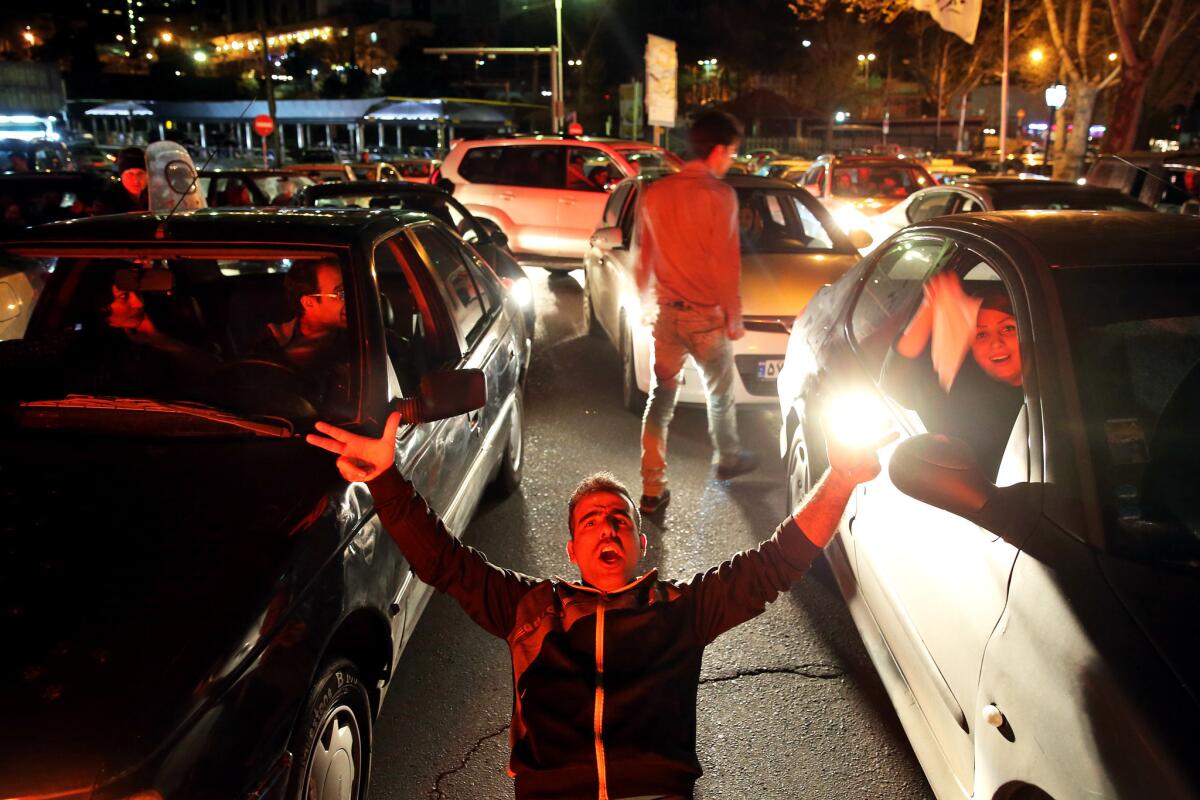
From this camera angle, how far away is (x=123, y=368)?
3121mm

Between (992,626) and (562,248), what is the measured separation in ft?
34.9

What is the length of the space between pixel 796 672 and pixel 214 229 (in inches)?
103

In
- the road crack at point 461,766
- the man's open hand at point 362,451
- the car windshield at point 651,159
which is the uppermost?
the car windshield at point 651,159

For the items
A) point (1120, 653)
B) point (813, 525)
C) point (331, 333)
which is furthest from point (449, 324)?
point (1120, 653)

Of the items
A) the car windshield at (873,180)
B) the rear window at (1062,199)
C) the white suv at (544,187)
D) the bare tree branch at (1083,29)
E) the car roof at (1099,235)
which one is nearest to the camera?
the car roof at (1099,235)

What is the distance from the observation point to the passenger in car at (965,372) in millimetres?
2871

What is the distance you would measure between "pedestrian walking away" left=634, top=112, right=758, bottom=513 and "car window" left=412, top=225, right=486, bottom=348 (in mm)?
851

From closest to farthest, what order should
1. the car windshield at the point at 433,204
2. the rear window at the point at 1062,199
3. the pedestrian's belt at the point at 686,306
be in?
the pedestrian's belt at the point at 686,306
the rear window at the point at 1062,199
the car windshield at the point at 433,204

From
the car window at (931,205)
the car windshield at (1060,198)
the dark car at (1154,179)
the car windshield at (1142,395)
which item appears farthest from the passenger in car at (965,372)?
the dark car at (1154,179)

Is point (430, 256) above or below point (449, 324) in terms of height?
above

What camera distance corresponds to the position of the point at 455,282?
4.38 m

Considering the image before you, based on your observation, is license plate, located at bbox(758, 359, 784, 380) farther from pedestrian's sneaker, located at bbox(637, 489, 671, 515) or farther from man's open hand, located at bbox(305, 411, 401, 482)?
man's open hand, located at bbox(305, 411, 401, 482)

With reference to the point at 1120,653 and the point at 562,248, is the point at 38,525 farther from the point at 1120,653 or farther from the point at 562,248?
the point at 562,248

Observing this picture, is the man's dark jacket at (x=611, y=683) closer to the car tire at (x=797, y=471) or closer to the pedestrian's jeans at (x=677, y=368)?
the car tire at (x=797, y=471)
